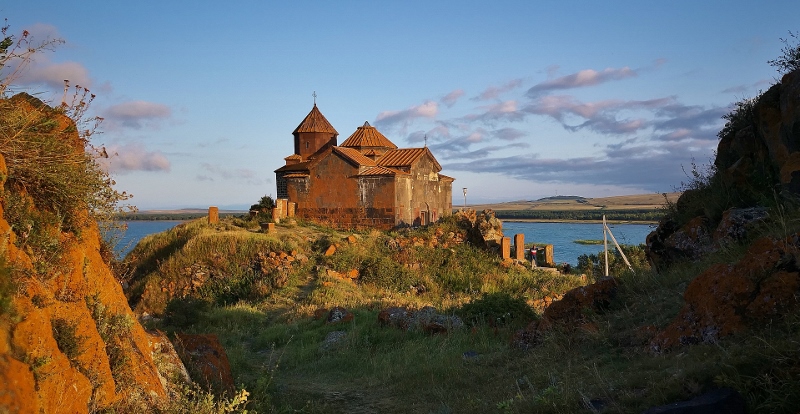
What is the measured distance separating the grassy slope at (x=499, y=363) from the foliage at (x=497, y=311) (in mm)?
498

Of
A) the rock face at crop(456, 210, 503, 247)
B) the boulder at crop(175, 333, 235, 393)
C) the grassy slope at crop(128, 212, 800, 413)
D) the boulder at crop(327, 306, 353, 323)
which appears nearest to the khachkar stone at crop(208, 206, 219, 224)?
the rock face at crop(456, 210, 503, 247)

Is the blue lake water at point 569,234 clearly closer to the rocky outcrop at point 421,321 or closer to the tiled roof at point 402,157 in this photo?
the tiled roof at point 402,157

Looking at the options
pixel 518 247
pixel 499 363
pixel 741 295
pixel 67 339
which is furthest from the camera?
pixel 518 247

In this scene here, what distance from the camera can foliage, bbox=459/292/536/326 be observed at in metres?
10.6

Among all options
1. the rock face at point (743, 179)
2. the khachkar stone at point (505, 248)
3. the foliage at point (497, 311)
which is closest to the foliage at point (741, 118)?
the rock face at point (743, 179)

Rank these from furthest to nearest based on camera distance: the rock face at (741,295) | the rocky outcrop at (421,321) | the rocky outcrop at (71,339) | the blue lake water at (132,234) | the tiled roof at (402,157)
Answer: the tiled roof at (402,157), the rocky outcrop at (421,321), the blue lake water at (132,234), the rock face at (741,295), the rocky outcrop at (71,339)

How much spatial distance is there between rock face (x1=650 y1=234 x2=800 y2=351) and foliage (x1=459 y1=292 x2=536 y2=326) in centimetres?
517

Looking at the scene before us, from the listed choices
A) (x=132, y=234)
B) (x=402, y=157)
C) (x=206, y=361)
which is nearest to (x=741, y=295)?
(x=206, y=361)

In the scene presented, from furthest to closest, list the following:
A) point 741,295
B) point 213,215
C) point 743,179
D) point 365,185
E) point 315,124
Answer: point 315,124
point 365,185
point 213,215
point 743,179
point 741,295

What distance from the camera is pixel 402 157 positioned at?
103ft

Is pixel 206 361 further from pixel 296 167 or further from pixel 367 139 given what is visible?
pixel 367 139

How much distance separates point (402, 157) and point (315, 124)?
6.87 metres

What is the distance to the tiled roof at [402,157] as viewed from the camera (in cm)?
3058

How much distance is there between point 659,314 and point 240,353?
626 cm
